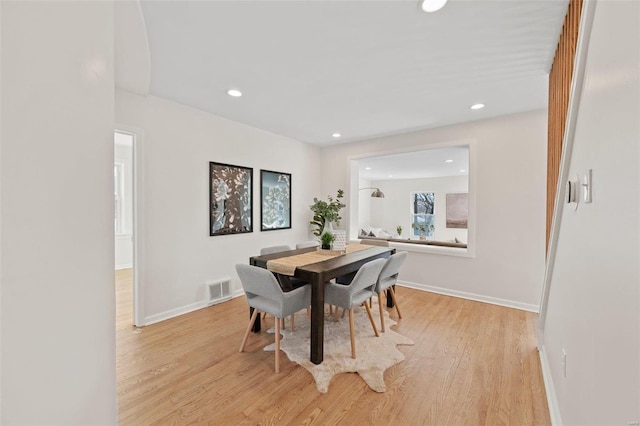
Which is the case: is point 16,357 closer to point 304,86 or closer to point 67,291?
point 67,291

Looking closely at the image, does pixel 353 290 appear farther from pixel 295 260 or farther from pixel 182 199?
pixel 182 199

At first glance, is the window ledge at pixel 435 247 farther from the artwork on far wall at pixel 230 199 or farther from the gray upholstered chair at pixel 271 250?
the artwork on far wall at pixel 230 199

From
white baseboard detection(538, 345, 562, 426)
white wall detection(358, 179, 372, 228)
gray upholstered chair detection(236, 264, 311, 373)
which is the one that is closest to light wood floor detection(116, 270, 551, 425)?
white baseboard detection(538, 345, 562, 426)

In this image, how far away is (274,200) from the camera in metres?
4.31

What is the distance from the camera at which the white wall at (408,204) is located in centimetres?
855

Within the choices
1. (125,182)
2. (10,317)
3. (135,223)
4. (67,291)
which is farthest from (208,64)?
(125,182)

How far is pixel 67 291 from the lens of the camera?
2.09 feet

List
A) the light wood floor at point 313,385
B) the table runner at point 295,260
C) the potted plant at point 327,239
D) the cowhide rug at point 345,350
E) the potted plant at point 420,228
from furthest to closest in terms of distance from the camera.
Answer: the potted plant at point 420,228
the potted plant at point 327,239
the table runner at point 295,260
the cowhide rug at point 345,350
the light wood floor at point 313,385

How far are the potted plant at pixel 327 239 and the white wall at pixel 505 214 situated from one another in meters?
1.83

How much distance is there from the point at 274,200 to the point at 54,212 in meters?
3.74

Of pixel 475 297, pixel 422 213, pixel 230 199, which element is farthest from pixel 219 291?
pixel 422 213

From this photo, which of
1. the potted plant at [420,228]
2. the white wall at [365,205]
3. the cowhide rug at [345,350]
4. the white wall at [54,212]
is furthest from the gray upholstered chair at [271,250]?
the potted plant at [420,228]

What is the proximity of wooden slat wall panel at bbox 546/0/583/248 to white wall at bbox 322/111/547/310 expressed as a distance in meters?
0.99

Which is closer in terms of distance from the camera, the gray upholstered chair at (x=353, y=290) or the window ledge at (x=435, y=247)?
the gray upholstered chair at (x=353, y=290)
